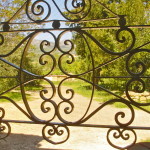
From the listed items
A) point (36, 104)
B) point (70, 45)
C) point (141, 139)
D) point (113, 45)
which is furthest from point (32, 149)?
point (113, 45)

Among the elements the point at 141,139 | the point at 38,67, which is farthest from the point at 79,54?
the point at 141,139

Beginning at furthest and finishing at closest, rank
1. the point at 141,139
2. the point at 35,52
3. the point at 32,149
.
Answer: the point at 35,52 → the point at 141,139 → the point at 32,149

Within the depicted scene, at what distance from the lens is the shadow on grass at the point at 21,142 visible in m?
3.85

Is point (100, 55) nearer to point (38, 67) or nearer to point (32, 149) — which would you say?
point (38, 67)

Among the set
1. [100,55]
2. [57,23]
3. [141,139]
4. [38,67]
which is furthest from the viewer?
[38,67]

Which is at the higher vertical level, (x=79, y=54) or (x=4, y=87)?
(x=79, y=54)

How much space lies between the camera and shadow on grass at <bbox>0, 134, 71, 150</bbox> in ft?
12.6

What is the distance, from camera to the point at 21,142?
414cm

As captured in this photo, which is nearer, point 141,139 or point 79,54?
point 141,139

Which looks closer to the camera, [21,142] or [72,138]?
[21,142]

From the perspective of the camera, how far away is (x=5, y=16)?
902 cm

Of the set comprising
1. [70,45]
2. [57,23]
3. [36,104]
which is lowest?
[36,104]

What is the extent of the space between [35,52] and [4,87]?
7.53 ft

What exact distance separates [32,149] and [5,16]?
21.3ft
